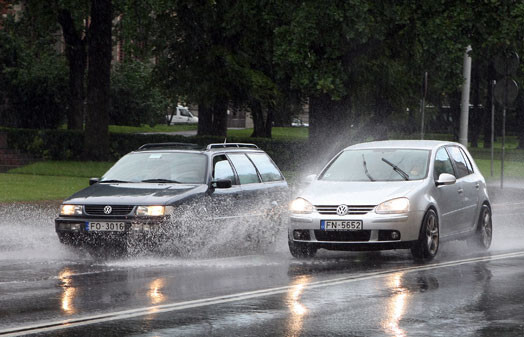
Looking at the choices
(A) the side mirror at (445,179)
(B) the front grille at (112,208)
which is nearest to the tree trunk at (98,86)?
(B) the front grille at (112,208)

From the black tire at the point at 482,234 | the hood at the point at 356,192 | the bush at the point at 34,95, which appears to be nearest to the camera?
the hood at the point at 356,192

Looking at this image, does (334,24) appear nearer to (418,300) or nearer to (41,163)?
(41,163)

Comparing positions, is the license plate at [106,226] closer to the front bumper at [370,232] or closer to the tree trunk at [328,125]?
the front bumper at [370,232]

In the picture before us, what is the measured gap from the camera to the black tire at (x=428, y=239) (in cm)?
1328

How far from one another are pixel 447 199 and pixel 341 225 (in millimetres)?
1918

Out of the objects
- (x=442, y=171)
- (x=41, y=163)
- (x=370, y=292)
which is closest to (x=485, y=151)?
(x=41, y=163)

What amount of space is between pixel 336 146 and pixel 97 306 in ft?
70.5

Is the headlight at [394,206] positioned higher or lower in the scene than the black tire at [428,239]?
higher

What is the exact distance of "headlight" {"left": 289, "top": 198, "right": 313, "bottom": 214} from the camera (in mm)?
13383

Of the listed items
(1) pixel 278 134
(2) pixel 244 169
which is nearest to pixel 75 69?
(1) pixel 278 134

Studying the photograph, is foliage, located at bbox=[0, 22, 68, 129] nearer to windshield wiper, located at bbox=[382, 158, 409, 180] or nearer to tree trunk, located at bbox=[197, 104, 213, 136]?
tree trunk, located at bbox=[197, 104, 213, 136]

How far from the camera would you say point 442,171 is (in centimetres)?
1459

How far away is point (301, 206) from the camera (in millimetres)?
13477

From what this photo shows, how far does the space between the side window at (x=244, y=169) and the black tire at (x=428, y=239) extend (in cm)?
282
